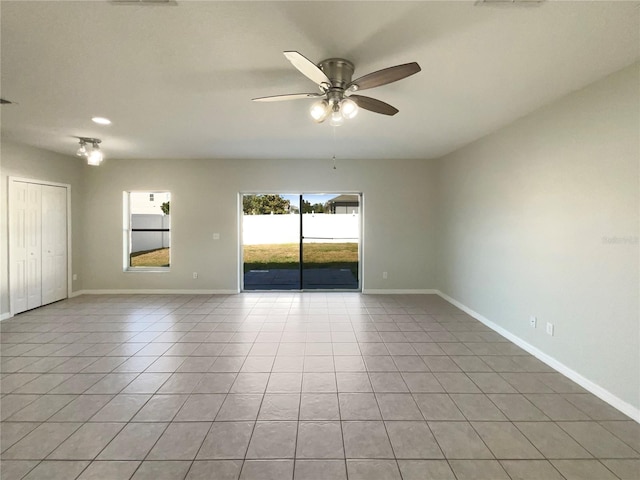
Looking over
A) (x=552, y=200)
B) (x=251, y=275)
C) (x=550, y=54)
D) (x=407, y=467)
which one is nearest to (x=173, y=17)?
(x=550, y=54)

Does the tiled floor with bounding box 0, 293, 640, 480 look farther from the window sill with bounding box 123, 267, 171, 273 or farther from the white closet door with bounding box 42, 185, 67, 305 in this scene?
the window sill with bounding box 123, 267, 171, 273

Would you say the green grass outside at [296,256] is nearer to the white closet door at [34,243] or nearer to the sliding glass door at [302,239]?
the sliding glass door at [302,239]

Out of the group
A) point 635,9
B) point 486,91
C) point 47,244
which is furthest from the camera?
point 47,244

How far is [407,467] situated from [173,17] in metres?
2.96

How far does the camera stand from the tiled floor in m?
1.67

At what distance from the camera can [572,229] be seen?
8.46ft

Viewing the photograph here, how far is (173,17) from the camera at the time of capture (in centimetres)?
167

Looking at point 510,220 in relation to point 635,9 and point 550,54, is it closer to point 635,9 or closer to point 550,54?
point 550,54

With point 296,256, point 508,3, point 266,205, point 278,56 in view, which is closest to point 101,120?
point 278,56

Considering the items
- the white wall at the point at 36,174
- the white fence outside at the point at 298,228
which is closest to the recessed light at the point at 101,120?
the white wall at the point at 36,174

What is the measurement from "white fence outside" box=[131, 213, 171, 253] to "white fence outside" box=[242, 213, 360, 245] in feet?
5.37

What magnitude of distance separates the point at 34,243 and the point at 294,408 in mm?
5138

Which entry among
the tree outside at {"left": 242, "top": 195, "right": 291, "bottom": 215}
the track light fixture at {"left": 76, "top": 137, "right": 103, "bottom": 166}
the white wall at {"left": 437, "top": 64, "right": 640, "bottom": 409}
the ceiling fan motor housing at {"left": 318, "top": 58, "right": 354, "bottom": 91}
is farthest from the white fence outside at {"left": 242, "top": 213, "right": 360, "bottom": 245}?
the ceiling fan motor housing at {"left": 318, "top": 58, "right": 354, "bottom": 91}

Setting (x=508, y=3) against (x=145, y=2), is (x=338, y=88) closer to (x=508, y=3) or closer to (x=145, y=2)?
(x=508, y=3)
